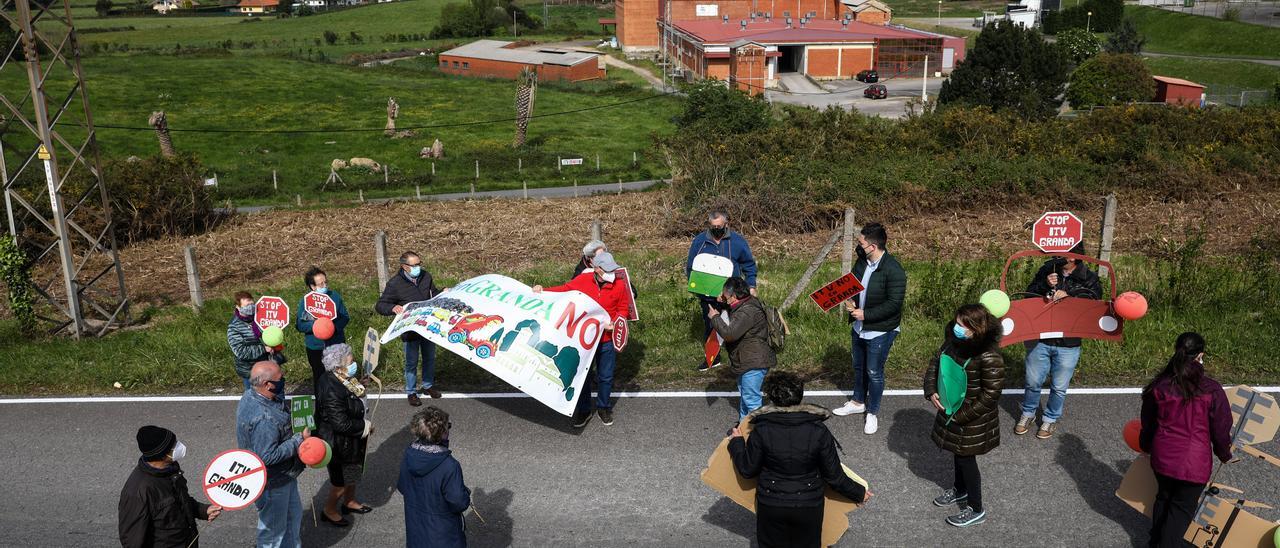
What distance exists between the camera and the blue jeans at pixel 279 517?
657 centimetres

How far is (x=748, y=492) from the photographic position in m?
6.36

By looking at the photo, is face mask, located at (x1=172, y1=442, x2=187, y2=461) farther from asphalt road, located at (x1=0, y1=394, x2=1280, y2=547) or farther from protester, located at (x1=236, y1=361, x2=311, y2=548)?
asphalt road, located at (x1=0, y1=394, x2=1280, y2=547)

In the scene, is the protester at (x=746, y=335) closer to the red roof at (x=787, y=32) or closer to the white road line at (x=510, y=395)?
the white road line at (x=510, y=395)

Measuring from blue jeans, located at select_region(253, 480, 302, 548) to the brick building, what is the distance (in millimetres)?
74162

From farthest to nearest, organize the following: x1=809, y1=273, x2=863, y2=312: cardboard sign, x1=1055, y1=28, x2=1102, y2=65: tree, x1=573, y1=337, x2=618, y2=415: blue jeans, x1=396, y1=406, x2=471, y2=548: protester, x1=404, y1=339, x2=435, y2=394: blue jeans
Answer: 1. x1=1055, y1=28, x2=1102, y2=65: tree
2. x1=404, y1=339, x2=435, y2=394: blue jeans
3. x1=573, y1=337, x2=618, y2=415: blue jeans
4. x1=809, y1=273, x2=863, y2=312: cardboard sign
5. x1=396, y1=406, x2=471, y2=548: protester

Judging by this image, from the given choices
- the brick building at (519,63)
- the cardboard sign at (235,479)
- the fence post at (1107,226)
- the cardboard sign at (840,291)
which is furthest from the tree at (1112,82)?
the cardboard sign at (235,479)

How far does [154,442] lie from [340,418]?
1.63 m

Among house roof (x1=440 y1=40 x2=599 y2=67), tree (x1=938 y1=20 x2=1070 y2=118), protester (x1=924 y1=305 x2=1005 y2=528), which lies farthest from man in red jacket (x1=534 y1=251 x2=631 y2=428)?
house roof (x1=440 y1=40 x2=599 y2=67)

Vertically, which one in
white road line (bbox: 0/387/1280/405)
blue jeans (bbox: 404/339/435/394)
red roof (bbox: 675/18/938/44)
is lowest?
white road line (bbox: 0/387/1280/405)

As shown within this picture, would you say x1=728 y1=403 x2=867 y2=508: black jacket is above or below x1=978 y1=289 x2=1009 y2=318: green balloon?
below

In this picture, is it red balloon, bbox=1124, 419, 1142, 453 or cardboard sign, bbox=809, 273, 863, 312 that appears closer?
red balloon, bbox=1124, 419, 1142, 453

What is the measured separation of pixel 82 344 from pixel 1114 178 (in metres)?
20.4

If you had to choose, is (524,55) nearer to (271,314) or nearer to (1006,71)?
(1006,71)

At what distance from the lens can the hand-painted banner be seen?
892 cm
